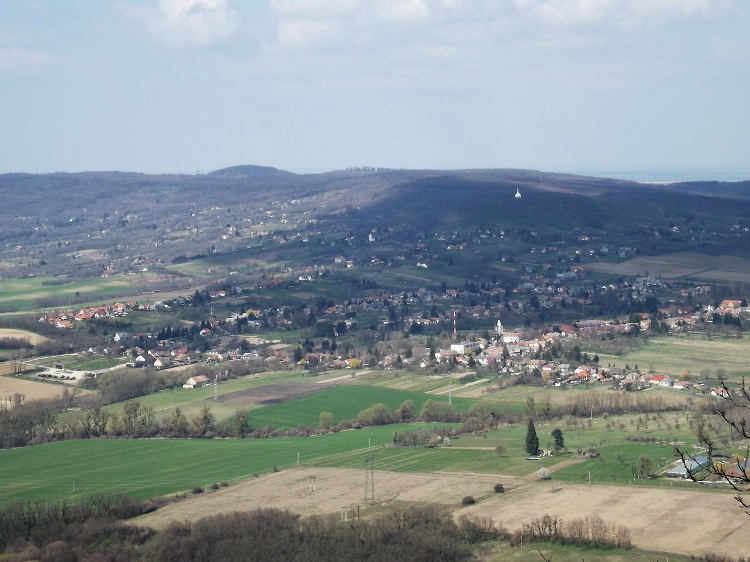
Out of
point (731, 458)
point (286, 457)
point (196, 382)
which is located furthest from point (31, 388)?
point (731, 458)

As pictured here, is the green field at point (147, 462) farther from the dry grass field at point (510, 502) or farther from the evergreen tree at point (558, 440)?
the evergreen tree at point (558, 440)

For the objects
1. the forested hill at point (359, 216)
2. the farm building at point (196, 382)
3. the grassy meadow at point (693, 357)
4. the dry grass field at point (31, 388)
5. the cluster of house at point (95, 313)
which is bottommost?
the farm building at point (196, 382)

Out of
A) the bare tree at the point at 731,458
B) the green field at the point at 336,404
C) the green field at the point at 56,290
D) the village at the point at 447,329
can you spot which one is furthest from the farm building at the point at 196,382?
the green field at the point at 56,290

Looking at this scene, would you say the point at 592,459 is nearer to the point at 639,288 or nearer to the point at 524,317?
the point at 524,317

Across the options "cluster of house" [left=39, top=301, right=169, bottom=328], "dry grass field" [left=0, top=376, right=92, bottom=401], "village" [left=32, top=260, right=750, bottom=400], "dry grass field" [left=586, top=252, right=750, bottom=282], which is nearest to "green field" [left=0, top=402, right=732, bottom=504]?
"dry grass field" [left=0, top=376, right=92, bottom=401]

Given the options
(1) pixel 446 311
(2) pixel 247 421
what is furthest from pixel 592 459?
(1) pixel 446 311
